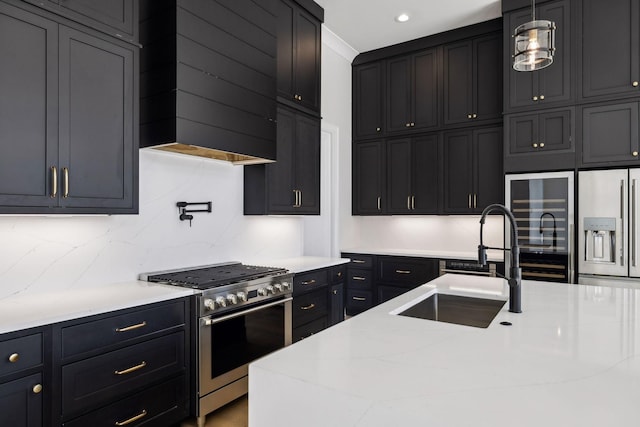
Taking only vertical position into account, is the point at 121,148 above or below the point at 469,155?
below

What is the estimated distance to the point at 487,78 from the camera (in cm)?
444

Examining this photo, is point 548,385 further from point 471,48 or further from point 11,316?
point 471,48

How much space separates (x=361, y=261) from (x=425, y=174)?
1309mm

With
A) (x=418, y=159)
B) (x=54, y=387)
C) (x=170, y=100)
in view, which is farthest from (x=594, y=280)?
(x=54, y=387)

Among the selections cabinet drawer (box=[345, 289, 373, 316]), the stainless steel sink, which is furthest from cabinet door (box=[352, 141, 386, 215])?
the stainless steel sink

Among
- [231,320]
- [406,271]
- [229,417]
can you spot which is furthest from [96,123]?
[406,271]

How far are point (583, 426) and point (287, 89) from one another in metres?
3.38

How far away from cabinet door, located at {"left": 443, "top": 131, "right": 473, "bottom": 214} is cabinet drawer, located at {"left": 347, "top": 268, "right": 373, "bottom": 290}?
1.20 meters

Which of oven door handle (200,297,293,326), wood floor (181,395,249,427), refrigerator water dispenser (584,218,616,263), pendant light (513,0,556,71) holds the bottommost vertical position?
wood floor (181,395,249,427)

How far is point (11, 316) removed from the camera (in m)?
1.76

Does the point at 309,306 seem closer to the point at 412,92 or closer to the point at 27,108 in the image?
the point at 27,108

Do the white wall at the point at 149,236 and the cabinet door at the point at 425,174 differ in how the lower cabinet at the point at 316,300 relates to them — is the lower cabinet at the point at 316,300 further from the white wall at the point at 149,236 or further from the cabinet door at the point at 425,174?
the cabinet door at the point at 425,174

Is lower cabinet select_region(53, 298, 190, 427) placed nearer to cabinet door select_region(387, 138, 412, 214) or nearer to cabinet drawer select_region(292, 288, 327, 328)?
cabinet drawer select_region(292, 288, 327, 328)

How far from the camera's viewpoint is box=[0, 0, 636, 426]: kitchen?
2256 mm
